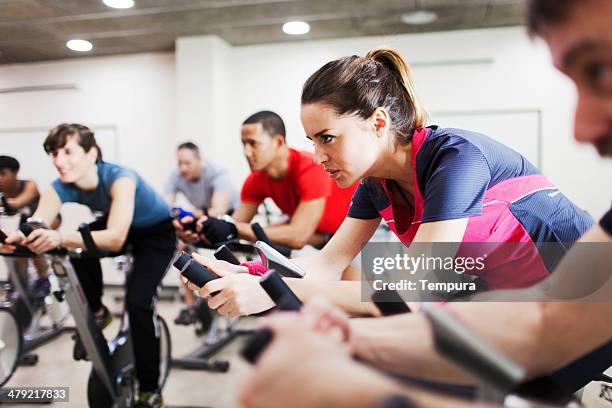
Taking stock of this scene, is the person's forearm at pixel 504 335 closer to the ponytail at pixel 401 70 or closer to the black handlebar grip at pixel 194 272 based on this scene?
the black handlebar grip at pixel 194 272

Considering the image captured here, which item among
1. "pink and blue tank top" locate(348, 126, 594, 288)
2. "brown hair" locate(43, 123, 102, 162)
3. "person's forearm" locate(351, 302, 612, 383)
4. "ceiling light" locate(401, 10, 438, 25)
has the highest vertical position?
"ceiling light" locate(401, 10, 438, 25)

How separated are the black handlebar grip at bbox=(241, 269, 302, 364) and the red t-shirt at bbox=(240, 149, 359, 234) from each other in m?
1.08

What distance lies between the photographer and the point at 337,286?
661 millimetres

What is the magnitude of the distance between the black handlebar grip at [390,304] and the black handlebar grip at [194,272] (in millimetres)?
203

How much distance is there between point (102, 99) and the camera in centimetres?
105

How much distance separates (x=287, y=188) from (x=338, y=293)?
1.11m

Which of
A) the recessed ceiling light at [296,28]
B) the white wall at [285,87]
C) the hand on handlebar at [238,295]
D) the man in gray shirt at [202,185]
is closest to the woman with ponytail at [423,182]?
the hand on handlebar at [238,295]

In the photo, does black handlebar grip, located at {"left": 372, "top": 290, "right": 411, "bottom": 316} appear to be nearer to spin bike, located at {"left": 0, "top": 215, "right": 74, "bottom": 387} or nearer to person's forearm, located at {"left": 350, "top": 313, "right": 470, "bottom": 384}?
person's forearm, located at {"left": 350, "top": 313, "right": 470, "bottom": 384}

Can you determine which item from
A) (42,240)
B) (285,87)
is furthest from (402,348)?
(285,87)

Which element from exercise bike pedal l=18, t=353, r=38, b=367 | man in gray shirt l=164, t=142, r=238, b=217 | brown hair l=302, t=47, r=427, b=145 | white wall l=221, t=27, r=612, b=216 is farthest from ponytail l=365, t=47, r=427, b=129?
man in gray shirt l=164, t=142, r=238, b=217

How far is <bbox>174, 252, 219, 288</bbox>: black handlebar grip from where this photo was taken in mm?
601

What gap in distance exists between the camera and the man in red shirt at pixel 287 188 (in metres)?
1.61

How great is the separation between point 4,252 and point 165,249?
66cm

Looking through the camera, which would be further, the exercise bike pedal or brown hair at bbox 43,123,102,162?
the exercise bike pedal
